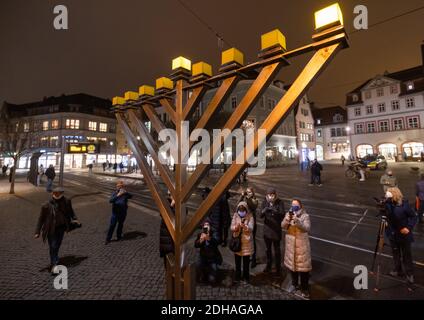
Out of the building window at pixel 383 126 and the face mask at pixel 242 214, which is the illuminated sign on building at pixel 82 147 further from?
the building window at pixel 383 126

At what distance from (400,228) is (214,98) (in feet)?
15.9

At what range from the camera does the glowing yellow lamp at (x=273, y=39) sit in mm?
2262

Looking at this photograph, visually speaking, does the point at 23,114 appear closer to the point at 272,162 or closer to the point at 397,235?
the point at 272,162

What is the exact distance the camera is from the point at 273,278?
4.45 metres

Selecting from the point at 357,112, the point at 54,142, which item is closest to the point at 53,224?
the point at 357,112

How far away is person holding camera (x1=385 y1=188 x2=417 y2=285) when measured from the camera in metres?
4.38

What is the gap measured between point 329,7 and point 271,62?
27.0 inches

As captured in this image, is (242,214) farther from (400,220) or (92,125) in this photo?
(92,125)

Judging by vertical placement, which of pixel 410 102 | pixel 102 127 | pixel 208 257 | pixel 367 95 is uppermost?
pixel 367 95

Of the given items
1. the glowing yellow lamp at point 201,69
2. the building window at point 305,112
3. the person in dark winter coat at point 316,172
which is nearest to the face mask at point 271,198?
the glowing yellow lamp at point 201,69

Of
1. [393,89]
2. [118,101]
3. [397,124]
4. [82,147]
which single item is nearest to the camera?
[118,101]

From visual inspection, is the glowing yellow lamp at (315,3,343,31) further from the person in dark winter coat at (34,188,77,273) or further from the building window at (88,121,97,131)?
the building window at (88,121,97,131)

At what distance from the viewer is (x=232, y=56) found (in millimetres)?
2551
